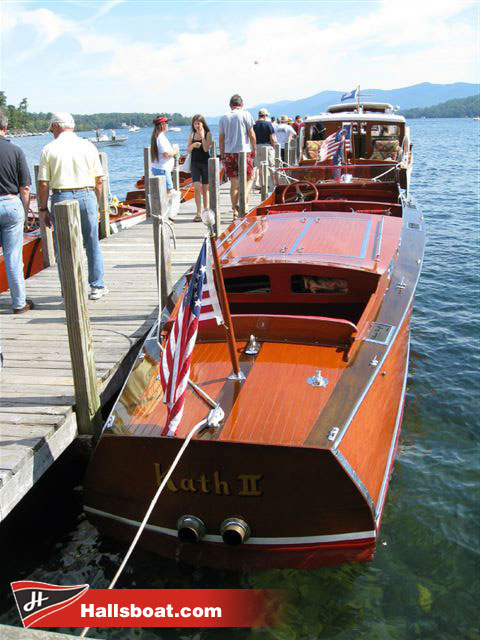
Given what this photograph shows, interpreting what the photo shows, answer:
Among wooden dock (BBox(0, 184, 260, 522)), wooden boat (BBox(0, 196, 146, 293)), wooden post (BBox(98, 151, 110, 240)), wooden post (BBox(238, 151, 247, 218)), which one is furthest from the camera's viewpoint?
wooden post (BBox(98, 151, 110, 240))

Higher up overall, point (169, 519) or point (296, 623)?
point (169, 519)

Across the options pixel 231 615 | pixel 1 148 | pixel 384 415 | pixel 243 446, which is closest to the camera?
pixel 243 446

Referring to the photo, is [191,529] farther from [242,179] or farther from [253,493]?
Answer: [242,179]

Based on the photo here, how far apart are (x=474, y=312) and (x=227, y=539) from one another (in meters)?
7.39

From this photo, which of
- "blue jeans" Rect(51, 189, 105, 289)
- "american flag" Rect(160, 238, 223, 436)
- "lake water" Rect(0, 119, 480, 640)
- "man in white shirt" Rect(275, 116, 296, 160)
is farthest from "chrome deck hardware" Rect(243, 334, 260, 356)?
"man in white shirt" Rect(275, 116, 296, 160)

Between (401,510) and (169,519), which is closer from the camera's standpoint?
(169,519)

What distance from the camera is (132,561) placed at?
4277 mm

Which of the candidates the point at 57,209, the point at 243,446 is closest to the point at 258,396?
the point at 243,446

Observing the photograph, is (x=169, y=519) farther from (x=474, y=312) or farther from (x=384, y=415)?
(x=474, y=312)

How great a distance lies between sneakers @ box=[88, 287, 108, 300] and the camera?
20.7ft

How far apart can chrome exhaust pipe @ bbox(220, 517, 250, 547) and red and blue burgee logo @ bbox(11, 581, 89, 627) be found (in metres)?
0.85

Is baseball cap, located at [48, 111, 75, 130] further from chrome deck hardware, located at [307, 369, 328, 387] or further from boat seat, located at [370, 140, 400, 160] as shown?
boat seat, located at [370, 140, 400, 160]

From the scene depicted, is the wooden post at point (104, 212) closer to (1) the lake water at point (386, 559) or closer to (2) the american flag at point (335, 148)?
(2) the american flag at point (335, 148)

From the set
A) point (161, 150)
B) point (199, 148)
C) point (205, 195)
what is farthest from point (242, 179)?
point (161, 150)
